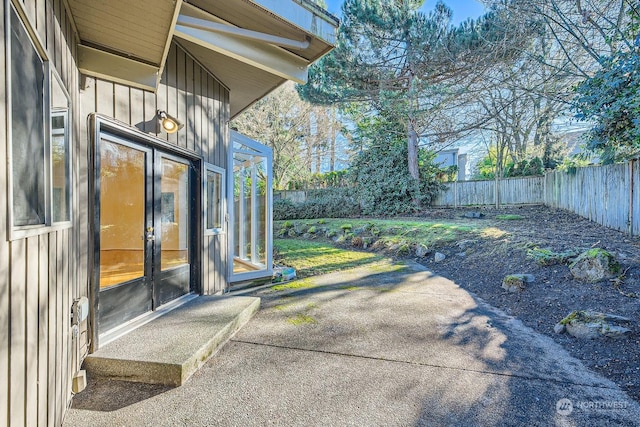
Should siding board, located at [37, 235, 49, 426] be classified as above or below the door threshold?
above

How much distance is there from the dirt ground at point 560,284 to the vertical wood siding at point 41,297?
11.9 feet

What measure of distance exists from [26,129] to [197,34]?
2.02 meters

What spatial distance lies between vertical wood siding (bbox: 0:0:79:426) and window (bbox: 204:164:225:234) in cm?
201

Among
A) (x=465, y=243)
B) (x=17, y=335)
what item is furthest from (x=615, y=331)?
(x=17, y=335)

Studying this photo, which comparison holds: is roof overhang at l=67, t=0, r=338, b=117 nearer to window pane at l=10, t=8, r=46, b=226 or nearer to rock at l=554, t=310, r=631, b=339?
window pane at l=10, t=8, r=46, b=226

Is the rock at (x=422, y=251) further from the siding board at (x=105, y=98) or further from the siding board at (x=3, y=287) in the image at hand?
the siding board at (x=3, y=287)

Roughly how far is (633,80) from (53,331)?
272 inches

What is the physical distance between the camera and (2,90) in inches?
45.8

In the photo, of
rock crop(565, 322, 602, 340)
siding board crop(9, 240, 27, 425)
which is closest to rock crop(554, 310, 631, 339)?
rock crop(565, 322, 602, 340)

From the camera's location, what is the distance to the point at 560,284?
407 centimetres

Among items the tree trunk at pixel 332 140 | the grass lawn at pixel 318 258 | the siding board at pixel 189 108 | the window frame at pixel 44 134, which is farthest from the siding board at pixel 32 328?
the tree trunk at pixel 332 140

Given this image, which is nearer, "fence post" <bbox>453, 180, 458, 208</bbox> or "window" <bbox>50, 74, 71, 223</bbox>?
"window" <bbox>50, 74, 71, 223</bbox>

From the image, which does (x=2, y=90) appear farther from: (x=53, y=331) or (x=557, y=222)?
(x=557, y=222)

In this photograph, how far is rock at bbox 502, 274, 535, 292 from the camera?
14.3ft
